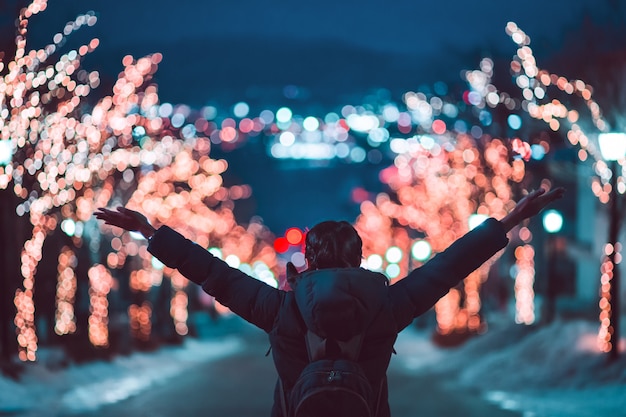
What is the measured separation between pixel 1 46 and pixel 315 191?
121m

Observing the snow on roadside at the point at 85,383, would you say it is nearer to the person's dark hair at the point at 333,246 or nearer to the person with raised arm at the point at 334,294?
the person with raised arm at the point at 334,294

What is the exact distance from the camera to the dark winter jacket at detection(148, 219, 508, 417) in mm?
4859

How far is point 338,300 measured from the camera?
480 centimetres

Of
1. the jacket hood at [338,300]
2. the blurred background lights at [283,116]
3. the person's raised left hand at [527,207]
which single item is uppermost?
the blurred background lights at [283,116]

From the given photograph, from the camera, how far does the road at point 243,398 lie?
1744 cm

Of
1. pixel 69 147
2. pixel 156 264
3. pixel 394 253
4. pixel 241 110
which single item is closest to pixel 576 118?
pixel 69 147

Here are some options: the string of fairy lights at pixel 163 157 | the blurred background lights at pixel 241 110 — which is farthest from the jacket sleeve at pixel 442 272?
the blurred background lights at pixel 241 110

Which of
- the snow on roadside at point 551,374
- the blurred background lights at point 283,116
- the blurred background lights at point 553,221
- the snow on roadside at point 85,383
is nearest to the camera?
the snow on roadside at point 551,374

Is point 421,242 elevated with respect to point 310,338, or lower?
elevated

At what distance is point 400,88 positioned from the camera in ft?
134

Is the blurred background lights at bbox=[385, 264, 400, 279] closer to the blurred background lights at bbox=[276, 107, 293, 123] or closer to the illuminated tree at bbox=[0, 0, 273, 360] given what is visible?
the blurred background lights at bbox=[276, 107, 293, 123]

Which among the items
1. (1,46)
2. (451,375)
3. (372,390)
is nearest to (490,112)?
(451,375)

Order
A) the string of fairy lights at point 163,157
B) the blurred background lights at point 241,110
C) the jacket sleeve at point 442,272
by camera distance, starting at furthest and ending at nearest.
→ the blurred background lights at point 241,110, the string of fairy lights at point 163,157, the jacket sleeve at point 442,272

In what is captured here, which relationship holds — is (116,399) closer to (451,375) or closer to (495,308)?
(451,375)
